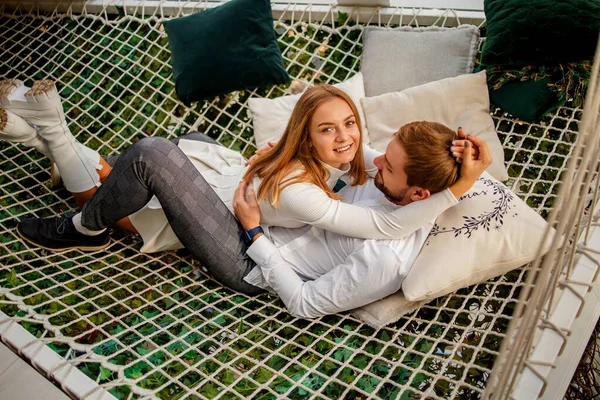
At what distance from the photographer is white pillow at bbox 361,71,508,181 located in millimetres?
1960

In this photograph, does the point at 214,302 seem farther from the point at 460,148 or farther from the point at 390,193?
the point at 460,148

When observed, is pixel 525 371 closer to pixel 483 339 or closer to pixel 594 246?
pixel 483 339

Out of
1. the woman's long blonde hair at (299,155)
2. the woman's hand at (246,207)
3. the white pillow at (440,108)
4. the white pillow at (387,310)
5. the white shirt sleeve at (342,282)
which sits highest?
the woman's long blonde hair at (299,155)

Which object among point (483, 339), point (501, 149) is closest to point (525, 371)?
point (483, 339)

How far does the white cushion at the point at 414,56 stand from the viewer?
211 cm

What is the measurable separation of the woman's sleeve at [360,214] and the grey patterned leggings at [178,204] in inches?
10.5

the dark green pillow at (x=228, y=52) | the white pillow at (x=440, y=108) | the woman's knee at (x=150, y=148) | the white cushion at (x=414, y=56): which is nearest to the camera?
the woman's knee at (x=150, y=148)

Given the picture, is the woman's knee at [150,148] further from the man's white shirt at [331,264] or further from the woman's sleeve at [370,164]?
the woman's sleeve at [370,164]

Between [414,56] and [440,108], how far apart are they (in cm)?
29

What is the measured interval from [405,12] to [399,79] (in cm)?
35

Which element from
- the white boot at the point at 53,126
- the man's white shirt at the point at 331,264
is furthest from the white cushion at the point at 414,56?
the white boot at the point at 53,126

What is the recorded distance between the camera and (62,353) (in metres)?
1.41

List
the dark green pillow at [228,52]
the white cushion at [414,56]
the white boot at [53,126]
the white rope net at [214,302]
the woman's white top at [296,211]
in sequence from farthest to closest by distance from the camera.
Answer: the dark green pillow at [228,52] < the white cushion at [414,56] < the white boot at [53,126] < the woman's white top at [296,211] < the white rope net at [214,302]

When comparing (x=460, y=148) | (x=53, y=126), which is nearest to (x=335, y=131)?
(x=460, y=148)
